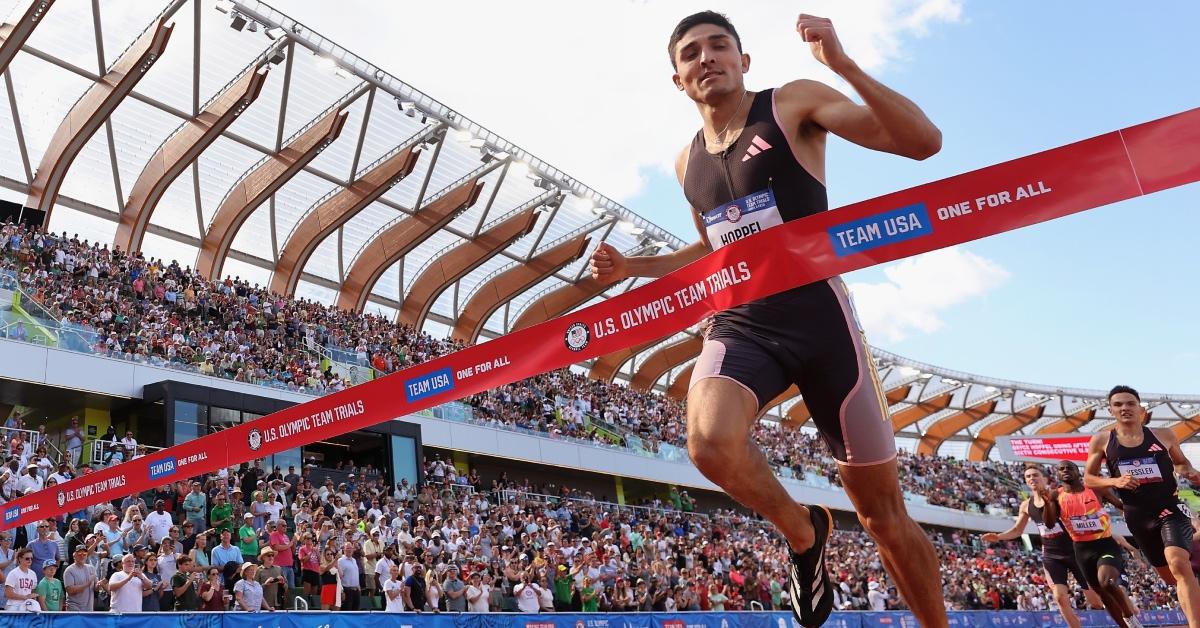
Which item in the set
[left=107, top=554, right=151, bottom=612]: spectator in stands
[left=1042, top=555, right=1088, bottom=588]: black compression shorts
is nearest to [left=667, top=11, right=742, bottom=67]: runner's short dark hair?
[left=1042, top=555, right=1088, bottom=588]: black compression shorts

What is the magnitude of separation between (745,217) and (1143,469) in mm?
4904

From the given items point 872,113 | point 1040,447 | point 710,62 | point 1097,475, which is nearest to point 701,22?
point 710,62

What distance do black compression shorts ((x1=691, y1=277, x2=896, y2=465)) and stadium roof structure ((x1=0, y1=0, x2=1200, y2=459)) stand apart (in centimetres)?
2458

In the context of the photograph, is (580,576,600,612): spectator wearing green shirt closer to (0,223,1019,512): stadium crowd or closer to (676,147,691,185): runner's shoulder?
(0,223,1019,512): stadium crowd

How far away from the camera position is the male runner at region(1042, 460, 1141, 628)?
8.05 meters

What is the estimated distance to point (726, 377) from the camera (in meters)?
3.17

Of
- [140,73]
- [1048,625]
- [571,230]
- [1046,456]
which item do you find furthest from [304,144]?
[1046,456]

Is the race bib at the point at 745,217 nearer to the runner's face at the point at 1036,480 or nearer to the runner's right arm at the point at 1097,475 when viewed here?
the runner's right arm at the point at 1097,475

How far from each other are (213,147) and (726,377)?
29.6m

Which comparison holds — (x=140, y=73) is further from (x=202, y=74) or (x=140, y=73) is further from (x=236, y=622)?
(x=236, y=622)

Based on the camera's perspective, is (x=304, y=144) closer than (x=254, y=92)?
No

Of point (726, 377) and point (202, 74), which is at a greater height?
point (202, 74)

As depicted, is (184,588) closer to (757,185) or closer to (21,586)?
(21,586)

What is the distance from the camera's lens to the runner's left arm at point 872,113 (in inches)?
117
